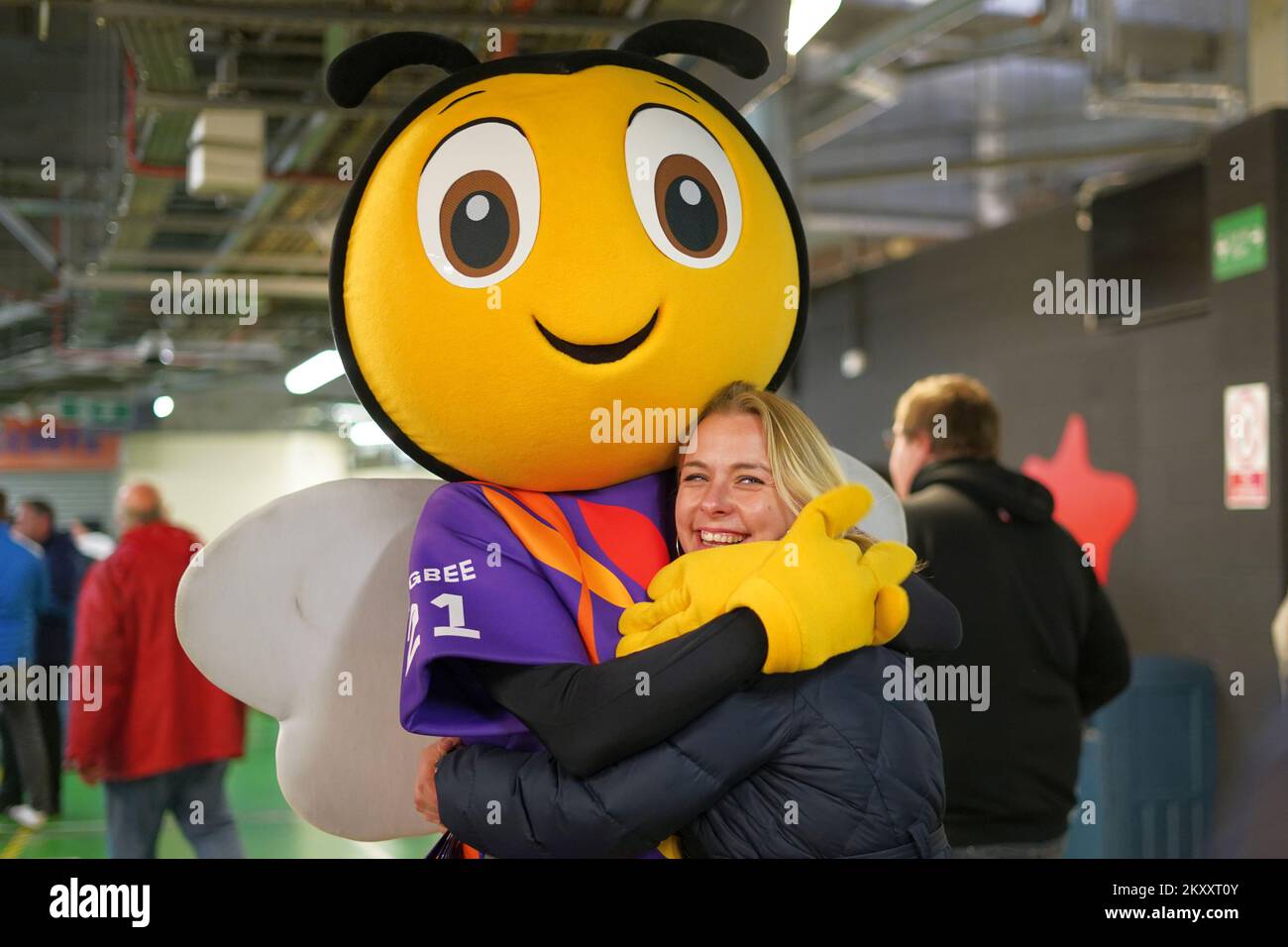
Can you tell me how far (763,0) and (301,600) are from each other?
148 cm

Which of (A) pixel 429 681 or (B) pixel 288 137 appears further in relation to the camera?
(B) pixel 288 137

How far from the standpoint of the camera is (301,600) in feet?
5.88

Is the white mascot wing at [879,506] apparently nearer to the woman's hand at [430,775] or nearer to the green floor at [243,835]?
the woman's hand at [430,775]

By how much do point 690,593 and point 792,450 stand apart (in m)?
0.23

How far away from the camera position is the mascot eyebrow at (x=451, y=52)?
1.78 m

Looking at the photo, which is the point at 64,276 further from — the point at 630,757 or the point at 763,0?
the point at 630,757

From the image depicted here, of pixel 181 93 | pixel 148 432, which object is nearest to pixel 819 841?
pixel 181 93

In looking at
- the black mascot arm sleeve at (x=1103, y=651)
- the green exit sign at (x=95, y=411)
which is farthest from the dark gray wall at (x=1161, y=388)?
the green exit sign at (x=95, y=411)

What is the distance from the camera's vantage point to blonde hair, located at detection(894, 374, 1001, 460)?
8.50 ft

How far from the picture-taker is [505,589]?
5.07 feet

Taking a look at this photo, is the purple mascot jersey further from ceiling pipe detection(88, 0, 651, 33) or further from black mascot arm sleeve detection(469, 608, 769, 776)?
ceiling pipe detection(88, 0, 651, 33)

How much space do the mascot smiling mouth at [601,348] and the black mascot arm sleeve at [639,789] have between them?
47 centimetres

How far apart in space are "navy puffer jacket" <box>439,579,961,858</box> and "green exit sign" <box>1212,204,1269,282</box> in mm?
3003
